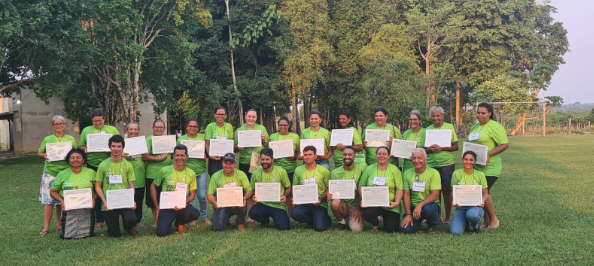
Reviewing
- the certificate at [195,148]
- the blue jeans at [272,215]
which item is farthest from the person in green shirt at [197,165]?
the blue jeans at [272,215]

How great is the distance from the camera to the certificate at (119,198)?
6.05 meters

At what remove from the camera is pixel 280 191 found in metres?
6.47

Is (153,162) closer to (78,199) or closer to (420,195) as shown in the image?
(78,199)

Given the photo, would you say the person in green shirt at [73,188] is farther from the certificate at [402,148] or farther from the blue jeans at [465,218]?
the blue jeans at [465,218]

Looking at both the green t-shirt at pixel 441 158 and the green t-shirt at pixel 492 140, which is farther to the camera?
the green t-shirt at pixel 441 158

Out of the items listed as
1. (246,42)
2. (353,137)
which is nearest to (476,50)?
(246,42)

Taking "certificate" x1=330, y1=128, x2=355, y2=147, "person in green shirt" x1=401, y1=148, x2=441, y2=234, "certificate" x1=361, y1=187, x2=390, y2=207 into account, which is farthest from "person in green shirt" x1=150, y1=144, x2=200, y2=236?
"person in green shirt" x1=401, y1=148, x2=441, y2=234

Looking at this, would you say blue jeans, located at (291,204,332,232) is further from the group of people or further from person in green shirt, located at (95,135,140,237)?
person in green shirt, located at (95,135,140,237)

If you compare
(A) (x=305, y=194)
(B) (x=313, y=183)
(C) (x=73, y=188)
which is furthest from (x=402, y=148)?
(C) (x=73, y=188)

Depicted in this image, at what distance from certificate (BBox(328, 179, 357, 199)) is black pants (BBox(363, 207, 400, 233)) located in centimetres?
34

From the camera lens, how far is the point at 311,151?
6473 mm

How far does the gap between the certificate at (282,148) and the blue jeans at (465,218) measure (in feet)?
8.70

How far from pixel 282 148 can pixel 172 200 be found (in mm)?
1895

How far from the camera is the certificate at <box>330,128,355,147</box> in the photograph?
700 cm
